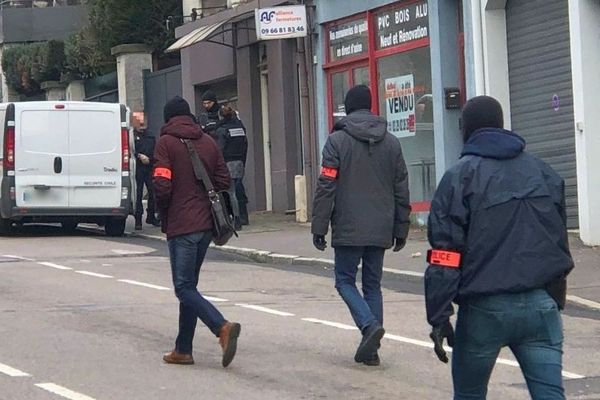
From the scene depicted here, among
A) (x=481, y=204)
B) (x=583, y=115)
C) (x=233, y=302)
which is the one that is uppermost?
(x=583, y=115)

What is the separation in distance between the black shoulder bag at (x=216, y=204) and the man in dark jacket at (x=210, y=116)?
34.3 ft

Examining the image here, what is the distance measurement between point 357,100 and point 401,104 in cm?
1091

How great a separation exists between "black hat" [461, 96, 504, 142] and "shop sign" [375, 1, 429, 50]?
13.3 meters

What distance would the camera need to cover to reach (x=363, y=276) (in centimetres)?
918

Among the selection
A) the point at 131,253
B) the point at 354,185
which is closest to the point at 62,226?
the point at 131,253

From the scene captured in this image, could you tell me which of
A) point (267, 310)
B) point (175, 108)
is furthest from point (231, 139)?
point (175, 108)

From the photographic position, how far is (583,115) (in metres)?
15.7

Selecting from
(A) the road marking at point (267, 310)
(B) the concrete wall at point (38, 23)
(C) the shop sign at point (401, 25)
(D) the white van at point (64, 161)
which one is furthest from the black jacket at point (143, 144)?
(B) the concrete wall at point (38, 23)

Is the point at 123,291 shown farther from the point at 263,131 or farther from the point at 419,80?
the point at 263,131

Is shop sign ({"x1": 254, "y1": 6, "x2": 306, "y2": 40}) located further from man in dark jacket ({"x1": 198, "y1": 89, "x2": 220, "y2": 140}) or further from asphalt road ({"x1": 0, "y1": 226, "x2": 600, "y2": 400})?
asphalt road ({"x1": 0, "y1": 226, "x2": 600, "y2": 400})

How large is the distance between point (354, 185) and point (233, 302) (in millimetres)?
3579

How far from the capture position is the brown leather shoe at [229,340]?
880cm

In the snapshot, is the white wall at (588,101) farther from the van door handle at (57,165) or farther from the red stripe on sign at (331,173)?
the van door handle at (57,165)

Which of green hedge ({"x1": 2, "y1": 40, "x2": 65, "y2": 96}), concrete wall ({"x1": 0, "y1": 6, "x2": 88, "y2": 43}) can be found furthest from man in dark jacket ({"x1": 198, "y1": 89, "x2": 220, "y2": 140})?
concrete wall ({"x1": 0, "y1": 6, "x2": 88, "y2": 43})
